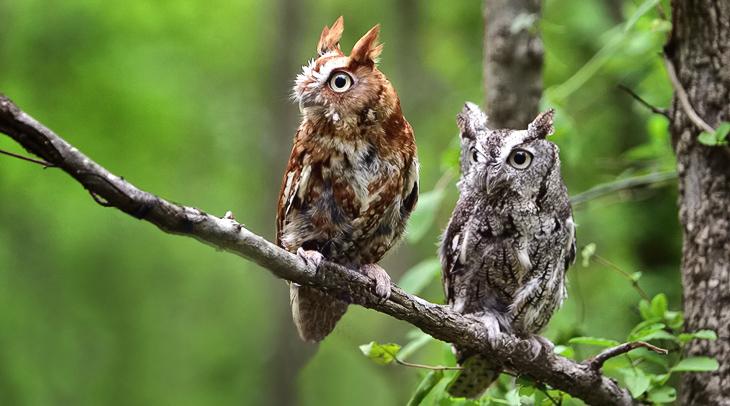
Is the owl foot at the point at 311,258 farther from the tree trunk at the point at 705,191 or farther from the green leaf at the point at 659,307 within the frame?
the tree trunk at the point at 705,191

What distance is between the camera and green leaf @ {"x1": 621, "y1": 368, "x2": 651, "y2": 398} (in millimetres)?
3041

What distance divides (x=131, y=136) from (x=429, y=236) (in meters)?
3.12

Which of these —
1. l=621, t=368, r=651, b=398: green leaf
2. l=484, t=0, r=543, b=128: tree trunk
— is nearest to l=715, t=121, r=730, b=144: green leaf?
l=621, t=368, r=651, b=398: green leaf

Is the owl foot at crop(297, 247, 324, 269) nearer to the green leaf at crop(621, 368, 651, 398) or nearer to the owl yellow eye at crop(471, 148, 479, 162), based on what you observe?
the owl yellow eye at crop(471, 148, 479, 162)

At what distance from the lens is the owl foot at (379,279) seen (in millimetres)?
2770

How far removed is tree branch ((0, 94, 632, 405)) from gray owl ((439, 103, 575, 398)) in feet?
0.76

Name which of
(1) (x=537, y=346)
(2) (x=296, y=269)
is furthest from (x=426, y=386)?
(2) (x=296, y=269)

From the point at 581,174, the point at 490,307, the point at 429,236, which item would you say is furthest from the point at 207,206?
the point at 490,307

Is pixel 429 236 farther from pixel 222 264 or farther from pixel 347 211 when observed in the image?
pixel 347 211

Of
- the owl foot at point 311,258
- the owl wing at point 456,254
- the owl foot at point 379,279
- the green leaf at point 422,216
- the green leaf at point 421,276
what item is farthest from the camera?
the green leaf at point 421,276

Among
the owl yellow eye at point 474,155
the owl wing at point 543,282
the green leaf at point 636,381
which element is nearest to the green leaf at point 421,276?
the owl wing at point 543,282

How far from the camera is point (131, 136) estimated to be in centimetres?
828

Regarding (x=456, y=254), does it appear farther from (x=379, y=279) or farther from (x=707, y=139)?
(x=707, y=139)

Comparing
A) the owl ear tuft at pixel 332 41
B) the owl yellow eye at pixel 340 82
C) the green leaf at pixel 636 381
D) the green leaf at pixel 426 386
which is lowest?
the green leaf at pixel 636 381
